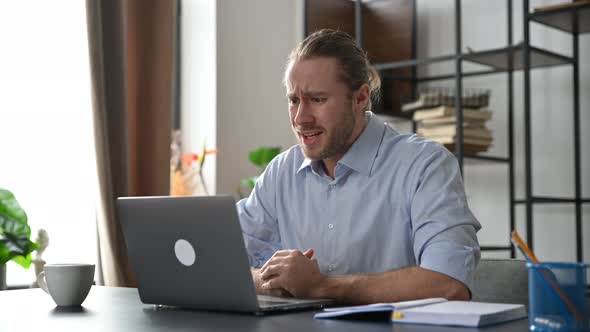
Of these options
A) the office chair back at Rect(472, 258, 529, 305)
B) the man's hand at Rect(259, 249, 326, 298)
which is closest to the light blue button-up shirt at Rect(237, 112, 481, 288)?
the office chair back at Rect(472, 258, 529, 305)

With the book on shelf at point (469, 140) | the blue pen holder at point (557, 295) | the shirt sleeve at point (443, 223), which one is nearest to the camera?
the blue pen holder at point (557, 295)

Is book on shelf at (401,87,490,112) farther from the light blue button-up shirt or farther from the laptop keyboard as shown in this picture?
the laptop keyboard

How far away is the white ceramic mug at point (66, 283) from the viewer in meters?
1.54

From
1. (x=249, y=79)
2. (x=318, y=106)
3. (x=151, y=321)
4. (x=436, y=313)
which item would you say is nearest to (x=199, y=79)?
(x=249, y=79)

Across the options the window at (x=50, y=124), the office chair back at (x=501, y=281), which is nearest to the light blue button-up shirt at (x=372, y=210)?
the office chair back at (x=501, y=281)

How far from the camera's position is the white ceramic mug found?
60.5 inches

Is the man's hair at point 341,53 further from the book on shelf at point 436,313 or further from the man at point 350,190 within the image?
the book on shelf at point 436,313

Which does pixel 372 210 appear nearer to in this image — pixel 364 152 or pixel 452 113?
pixel 364 152

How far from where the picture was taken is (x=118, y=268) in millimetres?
3354

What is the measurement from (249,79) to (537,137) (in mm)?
1482

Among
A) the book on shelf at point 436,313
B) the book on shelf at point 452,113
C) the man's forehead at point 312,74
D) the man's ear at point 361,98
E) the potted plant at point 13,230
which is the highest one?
the man's forehead at point 312,74

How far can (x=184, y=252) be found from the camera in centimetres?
141

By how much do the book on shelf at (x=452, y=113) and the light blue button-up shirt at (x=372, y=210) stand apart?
160 centimetres

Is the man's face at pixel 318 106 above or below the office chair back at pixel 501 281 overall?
above
